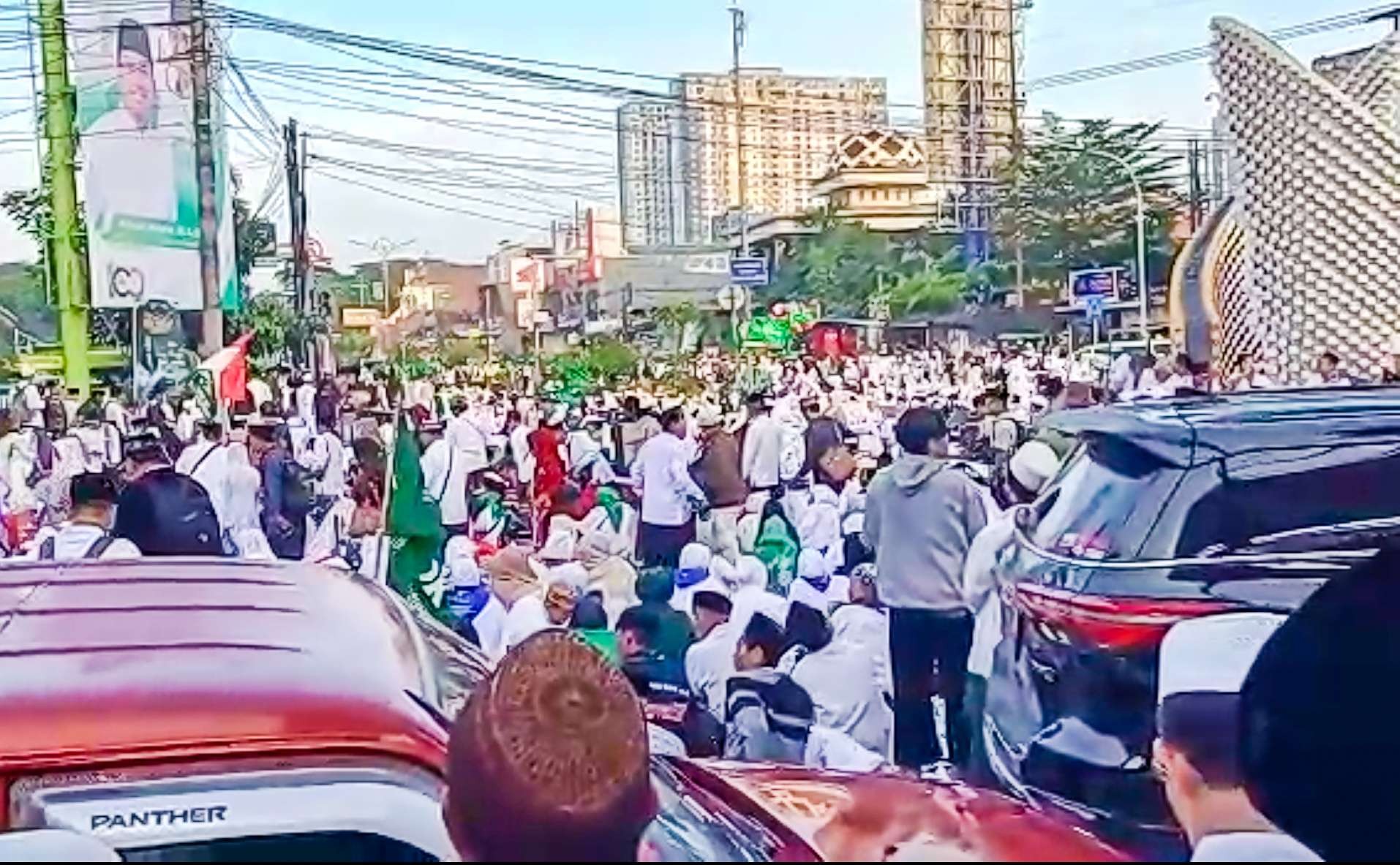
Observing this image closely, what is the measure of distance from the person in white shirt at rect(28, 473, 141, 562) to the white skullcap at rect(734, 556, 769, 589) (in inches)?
87.4

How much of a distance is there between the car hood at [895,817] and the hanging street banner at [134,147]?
91.8 ft

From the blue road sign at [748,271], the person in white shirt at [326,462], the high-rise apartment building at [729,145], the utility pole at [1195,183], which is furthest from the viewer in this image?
the utility pole at [1195,183]

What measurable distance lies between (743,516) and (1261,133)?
955 centimetres

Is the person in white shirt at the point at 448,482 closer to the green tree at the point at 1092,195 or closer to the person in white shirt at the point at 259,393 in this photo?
the person in white shirt at the point at 259,393

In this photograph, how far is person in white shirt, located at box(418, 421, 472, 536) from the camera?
12344 millimetres

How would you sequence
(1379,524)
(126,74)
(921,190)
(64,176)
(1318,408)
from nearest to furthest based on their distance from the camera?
(1379,524) < (1318,408) < (126,74) < (64,176) < (921,190)

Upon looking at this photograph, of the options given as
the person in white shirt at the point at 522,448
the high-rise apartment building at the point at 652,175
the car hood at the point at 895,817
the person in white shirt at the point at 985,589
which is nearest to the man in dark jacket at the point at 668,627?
the person in white shirt at the point at 985,589

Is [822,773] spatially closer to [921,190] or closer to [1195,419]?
[1195,419]

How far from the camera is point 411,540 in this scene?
8.70 meters

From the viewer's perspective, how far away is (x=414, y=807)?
7.94 feet

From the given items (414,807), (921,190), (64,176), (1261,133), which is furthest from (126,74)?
(921,190)

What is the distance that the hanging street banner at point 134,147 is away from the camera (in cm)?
3005

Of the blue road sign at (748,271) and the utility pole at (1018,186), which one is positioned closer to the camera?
the blue road sign at (748,271)

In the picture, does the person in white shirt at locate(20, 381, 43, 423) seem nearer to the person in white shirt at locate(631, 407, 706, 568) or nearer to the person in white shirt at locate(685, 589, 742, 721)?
the person in white shirt at locate(631, 407, 706, 568)
